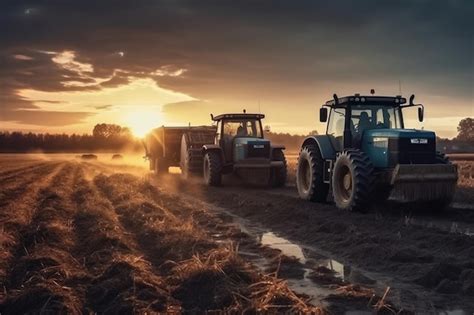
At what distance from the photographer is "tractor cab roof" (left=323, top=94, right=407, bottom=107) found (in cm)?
1327

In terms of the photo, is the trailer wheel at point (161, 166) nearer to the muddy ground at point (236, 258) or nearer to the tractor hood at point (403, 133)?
the muddy ground at point (236, 258)

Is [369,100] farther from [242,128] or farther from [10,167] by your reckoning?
[10,167]

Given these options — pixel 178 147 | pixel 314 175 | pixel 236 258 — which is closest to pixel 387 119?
pixel 314 175

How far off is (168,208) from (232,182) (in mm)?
7734

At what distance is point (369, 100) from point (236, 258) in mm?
7358

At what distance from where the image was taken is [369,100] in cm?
1334

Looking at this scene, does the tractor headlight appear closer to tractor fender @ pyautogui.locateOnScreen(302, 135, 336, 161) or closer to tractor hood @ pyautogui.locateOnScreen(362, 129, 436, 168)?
tractor hood @ pyautogui.locateOnScreen(362, 129, 436, 168)

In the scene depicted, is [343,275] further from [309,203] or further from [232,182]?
[232,182]

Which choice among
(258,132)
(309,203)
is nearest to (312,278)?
(309,203)

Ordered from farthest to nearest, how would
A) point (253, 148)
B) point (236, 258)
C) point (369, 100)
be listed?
point (253, 148)
point (369, 100)
point (236, 258)

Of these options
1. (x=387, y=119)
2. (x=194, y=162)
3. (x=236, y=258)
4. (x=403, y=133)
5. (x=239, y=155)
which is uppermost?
(x=387, y=119)

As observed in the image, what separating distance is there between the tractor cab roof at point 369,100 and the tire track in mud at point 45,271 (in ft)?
23.1

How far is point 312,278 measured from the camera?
7.05 meters

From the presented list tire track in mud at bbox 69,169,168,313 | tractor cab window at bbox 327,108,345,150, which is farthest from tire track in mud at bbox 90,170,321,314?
tractor cab window at bbox 327,108,345,150
